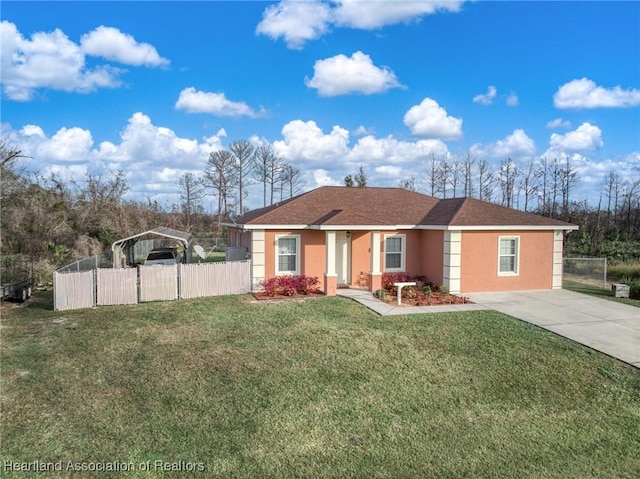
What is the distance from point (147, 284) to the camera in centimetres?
1371

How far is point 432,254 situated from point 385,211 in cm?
272

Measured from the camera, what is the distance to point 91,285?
1298cm

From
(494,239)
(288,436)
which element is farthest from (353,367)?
(494,239)

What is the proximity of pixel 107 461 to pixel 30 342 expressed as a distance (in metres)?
5.95

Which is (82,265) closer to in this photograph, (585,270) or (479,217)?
(479,217)

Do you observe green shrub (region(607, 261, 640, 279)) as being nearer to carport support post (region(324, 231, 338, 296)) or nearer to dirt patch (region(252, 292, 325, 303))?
carport support post (region(324, 231, 338, 296))

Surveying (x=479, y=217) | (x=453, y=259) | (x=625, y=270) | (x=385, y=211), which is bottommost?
(x=625, y=270)

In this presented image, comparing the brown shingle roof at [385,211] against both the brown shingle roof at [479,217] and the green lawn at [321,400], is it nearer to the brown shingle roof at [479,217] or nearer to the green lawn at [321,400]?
the brown shingle roof at [479,217]

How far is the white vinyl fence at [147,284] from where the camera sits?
502 inches

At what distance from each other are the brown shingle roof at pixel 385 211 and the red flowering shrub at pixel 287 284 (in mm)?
2018

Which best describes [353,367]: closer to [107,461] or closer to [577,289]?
[107,461]

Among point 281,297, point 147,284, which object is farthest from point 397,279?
point 147,284

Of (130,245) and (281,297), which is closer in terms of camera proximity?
(281,297)

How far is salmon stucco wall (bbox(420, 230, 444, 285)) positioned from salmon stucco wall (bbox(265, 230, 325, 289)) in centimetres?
410
